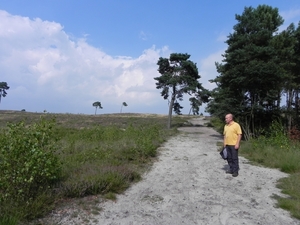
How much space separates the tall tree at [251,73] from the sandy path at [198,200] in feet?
25.0

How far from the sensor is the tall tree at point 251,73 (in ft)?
46.8

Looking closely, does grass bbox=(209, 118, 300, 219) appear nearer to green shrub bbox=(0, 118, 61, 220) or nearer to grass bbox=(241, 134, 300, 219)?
grass bbox=(241, 134, 300, 219)

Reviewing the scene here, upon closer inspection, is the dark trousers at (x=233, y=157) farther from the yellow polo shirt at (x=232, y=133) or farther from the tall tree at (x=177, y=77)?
the tall tree at (x=177, y=77)

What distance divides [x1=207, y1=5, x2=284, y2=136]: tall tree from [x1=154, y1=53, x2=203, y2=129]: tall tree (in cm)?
1130

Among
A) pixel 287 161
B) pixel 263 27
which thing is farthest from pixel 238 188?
pixel 263 27

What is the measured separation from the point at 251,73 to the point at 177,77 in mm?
14049

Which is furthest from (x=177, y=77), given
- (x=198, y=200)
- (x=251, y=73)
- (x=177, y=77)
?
(x=198, y=200)

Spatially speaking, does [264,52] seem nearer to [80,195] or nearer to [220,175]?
[220,175]

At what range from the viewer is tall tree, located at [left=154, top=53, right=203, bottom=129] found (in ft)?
91.4

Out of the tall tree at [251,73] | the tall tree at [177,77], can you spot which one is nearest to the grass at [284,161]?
the tall tree at [251,73]

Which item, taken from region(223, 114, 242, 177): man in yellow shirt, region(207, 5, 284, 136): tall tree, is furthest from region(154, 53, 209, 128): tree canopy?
region(223, 114, 242, 177): man in yellow shirt

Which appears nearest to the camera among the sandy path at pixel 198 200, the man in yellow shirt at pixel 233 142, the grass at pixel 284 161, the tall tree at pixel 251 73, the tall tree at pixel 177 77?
the sandy path at pixel 198 200

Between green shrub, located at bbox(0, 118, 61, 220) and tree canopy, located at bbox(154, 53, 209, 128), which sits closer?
green shrub, located at bbox(0, 118, 61, 220)

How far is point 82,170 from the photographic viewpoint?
6113 mm
